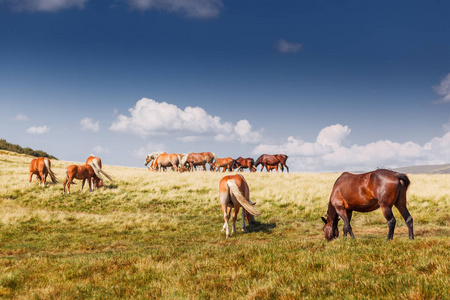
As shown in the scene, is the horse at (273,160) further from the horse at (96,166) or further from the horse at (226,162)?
the horse at (96,166)

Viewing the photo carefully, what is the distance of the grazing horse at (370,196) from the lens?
28.4 feet

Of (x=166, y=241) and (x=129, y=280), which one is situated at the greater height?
(x=129, y=280)

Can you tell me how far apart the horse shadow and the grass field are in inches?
2.6

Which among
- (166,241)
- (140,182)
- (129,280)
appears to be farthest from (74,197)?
(129,280)

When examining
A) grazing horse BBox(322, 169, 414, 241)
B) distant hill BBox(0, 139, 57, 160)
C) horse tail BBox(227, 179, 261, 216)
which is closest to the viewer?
grazing horse BBox(322, 169, 414, 241)

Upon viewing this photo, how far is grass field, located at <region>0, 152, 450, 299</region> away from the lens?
4828 millimetres

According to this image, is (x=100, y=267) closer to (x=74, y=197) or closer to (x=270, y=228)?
(x=270, y=228)

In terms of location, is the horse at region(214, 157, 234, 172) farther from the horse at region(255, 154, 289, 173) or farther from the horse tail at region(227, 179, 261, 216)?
the horse tail at region(227, 179, 261, 216)

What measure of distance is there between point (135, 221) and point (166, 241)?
481cm

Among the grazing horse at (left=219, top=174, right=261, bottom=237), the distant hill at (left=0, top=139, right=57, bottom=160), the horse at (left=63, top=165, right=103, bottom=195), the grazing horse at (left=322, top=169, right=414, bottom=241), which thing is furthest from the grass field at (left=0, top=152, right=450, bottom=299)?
the distant hill at (left=0, top=139, right=57, bottom=160)

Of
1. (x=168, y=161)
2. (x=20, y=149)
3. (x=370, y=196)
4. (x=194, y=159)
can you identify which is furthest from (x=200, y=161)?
(x=20, y=149)

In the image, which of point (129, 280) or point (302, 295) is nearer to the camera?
point (302, 295)

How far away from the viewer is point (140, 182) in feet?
93.9

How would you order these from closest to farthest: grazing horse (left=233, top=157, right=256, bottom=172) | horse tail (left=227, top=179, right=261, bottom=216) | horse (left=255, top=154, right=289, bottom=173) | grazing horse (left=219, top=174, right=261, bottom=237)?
horse tail (left=227, top=179, right=261, bottom=216)
grazing horse (left=219, top=174, right=261, bottom=237)
horse (left=255, top=154, right=289, bottom=173)
grazing horse (left=233, top=157, right=256, bottom=172)
